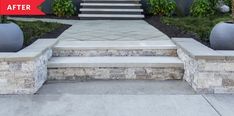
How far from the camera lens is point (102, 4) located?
31.6 ft

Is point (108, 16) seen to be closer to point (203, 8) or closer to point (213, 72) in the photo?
point (203, 8)

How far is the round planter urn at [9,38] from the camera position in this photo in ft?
14.2

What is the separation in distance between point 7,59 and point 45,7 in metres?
6.43

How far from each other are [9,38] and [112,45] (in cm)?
154

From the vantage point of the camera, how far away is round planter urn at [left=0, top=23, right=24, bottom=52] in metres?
4.32

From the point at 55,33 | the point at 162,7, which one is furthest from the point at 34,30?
the point at 162,7

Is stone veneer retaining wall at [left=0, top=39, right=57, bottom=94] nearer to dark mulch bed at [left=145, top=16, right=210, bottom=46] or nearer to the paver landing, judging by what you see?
the paver landing

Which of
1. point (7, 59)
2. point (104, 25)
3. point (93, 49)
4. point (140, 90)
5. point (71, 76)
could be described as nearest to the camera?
point (7, 59)

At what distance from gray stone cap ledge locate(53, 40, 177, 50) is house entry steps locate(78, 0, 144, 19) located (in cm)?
390

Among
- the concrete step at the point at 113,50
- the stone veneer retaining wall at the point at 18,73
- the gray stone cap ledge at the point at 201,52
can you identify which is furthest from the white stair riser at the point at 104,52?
the stone veneer retaining wall at the point at 18,73

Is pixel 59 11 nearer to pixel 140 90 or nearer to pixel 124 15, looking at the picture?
pixel 124 15

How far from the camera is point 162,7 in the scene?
9.59 metres

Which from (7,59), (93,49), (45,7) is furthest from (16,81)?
(45,7)

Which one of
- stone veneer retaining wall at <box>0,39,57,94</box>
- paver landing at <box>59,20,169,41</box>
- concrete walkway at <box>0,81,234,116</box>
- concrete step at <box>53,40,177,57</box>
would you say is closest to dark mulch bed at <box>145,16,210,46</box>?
paver landing at <box>59,20,169,41</box>
